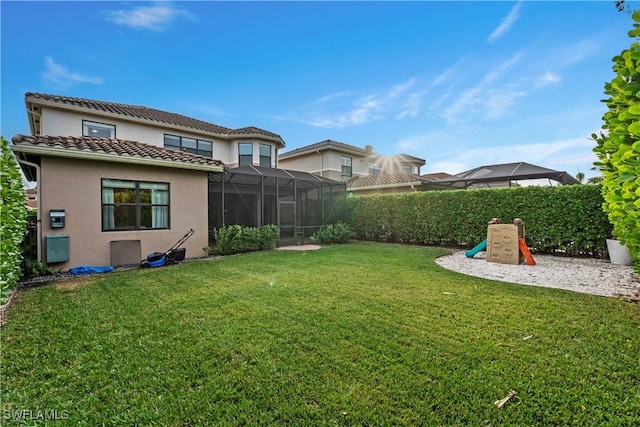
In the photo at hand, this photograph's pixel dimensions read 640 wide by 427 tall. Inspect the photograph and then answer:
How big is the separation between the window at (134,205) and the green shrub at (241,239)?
1.81m

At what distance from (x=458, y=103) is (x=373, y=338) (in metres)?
11.8

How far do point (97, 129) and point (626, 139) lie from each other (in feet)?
54.2

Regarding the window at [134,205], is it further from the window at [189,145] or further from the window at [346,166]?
the window at [346,166]

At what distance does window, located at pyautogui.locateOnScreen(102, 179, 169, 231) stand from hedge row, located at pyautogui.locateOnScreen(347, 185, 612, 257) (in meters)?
9.24

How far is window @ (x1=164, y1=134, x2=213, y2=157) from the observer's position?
14573mm

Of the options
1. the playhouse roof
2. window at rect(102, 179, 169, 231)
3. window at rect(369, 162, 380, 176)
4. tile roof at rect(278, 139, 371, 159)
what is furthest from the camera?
window at rect(369, 162, 380, 176)

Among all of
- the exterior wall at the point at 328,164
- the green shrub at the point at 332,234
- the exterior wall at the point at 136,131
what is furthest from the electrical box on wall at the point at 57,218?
the exterior wall at the point at 328,164

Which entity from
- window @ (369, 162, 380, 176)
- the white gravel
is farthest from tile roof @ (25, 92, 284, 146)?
the white gravel

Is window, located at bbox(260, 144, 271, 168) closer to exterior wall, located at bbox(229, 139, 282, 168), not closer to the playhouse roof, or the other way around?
exterior wall, located at bbox(229, 139, 282, 168)

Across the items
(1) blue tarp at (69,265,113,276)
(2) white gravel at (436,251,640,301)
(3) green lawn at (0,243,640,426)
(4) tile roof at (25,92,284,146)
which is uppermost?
(4) tile roof at (25,92,284,146)

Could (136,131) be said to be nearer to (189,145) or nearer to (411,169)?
(189,145)

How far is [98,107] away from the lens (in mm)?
12359

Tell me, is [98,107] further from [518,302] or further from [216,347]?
[518,302]

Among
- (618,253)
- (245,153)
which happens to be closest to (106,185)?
(245,153)
